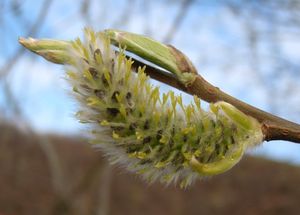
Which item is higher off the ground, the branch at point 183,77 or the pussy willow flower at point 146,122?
the branch at point 183,77

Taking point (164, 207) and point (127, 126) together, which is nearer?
point (127, 126)

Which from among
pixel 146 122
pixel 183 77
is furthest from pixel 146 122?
pixel 183 77

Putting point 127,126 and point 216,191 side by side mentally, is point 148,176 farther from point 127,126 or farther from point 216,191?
point 216,191

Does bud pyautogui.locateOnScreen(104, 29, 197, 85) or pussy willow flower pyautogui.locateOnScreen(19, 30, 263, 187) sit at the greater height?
bud pyautogui.locateOnScreen(104, 29, 197, 85)

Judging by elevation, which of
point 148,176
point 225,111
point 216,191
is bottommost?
point 148,176

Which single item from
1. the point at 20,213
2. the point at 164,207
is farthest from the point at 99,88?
the point at 164,207
